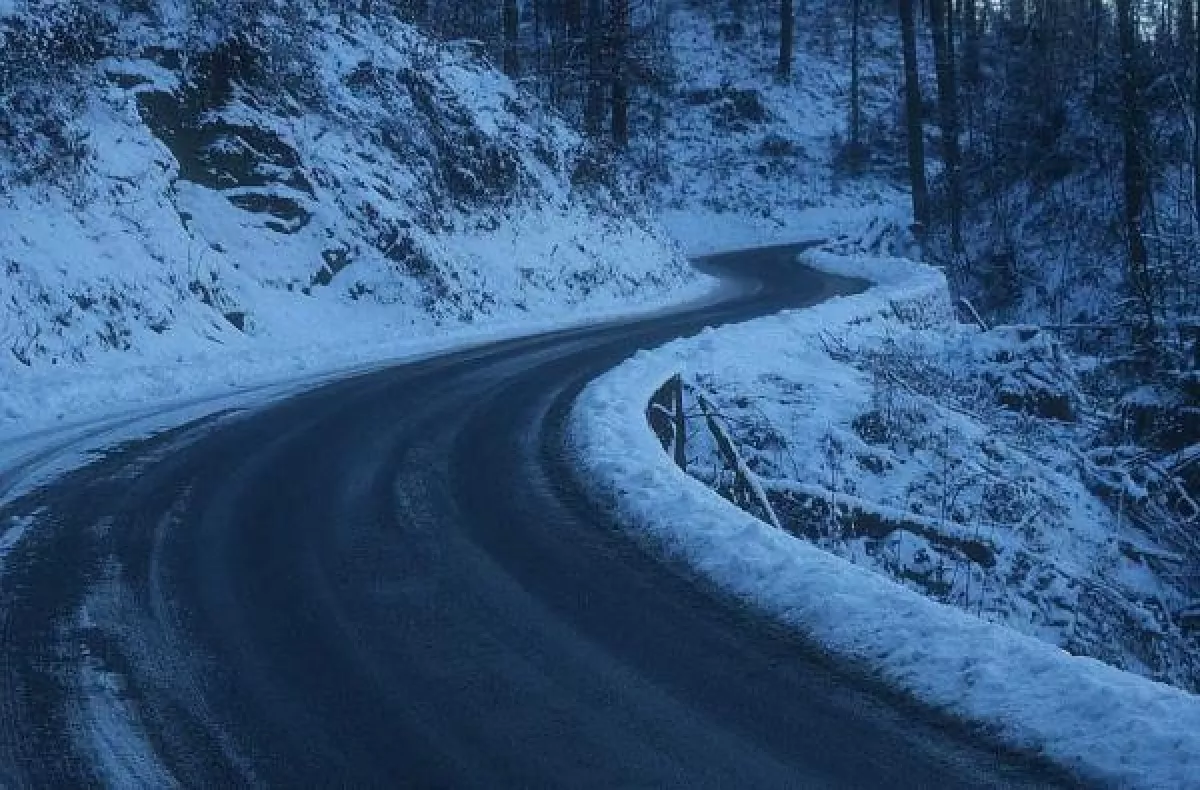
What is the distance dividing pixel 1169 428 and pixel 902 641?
30.3 ft

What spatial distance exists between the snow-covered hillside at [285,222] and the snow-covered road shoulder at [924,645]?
659 cm

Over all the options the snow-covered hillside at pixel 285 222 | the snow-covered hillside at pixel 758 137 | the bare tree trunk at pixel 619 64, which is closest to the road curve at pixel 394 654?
the snow-covered hillside at pixel 285 222

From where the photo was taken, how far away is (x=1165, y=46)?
2700cm

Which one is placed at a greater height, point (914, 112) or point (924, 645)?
point (914, 112)

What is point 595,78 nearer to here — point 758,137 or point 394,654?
point 758,137

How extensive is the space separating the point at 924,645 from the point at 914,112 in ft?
97.9

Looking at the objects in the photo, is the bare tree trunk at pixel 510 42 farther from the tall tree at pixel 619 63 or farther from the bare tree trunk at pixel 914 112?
the bare tree trunk at pixel 914 112

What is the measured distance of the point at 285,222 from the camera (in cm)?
1884

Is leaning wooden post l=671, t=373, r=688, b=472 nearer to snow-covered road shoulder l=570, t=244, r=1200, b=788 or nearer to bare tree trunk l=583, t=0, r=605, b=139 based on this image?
snow-covered road shoulder l=570, t=244, r=1200, b=788

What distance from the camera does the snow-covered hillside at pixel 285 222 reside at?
13.8 meters

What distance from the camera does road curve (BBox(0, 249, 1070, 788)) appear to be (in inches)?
155

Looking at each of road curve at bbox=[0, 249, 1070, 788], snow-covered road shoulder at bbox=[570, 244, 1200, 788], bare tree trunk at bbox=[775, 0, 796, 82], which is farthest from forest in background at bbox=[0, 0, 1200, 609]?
road curve at bbox=[0, 249, 1070, 788]

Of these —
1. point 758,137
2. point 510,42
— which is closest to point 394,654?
point 510,42

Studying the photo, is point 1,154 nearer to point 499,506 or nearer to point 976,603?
point 499,506
